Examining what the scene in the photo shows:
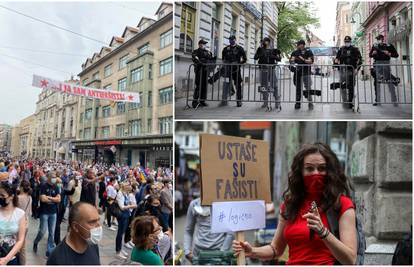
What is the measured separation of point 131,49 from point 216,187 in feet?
7.50

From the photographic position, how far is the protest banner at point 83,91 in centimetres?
375

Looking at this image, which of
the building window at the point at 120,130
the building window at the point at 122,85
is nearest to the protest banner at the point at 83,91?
the building window at the point at 122,85

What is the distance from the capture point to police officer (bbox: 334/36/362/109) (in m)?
3.87

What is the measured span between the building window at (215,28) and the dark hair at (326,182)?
236 cm

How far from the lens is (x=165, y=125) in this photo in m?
3.90

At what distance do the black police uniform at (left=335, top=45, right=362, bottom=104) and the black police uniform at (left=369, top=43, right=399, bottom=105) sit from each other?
6.3 inches

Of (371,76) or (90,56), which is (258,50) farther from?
(90,56)

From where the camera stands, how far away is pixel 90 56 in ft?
13.1

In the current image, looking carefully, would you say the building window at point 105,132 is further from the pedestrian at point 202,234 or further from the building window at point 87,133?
the pedestrian at point 202,234

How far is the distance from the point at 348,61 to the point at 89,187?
297cm

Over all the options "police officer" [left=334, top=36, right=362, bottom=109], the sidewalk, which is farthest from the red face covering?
"police officer" [left=334, top=36, right=362, bottom=109]

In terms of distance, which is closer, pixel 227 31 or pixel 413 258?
pixel 413 258

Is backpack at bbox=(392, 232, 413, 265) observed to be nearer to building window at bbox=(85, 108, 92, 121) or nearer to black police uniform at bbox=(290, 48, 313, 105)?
black police uniform at bbox=(290, 48, 313, 105)

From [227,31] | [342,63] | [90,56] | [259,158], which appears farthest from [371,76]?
[90,56]
